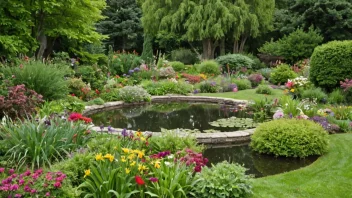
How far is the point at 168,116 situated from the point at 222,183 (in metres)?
5.60

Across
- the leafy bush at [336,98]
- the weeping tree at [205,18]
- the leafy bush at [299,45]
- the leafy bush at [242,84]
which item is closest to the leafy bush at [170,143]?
the leafy bush at [336,98]

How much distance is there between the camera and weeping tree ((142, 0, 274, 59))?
21.0 meters

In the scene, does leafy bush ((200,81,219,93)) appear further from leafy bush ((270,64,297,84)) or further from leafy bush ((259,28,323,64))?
leafy bush ((259,28,323,64))

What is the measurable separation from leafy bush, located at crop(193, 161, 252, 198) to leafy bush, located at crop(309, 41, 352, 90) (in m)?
7.79

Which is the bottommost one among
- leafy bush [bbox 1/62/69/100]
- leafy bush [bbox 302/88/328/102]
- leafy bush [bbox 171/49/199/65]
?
leafy bush [bbox 302/88/328/102]

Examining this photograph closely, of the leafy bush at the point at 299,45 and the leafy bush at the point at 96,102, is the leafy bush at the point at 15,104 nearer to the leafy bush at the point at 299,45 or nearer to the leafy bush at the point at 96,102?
the leafy bush at the point at 96,102

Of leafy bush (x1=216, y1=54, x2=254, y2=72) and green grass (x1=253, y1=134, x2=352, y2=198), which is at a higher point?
leafy bush (x1=216, y1=54, x2=254, y2=72)

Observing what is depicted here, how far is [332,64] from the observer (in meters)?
10.3

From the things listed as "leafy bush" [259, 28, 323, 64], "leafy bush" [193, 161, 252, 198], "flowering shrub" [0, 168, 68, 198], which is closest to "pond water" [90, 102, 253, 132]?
"leafy bush" [193, 161, 252, 198]

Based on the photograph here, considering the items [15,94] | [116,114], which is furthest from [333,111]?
[15,94]

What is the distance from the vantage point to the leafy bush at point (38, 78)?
308 inches

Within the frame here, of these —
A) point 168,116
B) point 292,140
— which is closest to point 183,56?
point 168,116

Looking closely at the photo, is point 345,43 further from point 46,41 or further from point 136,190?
point 46,41

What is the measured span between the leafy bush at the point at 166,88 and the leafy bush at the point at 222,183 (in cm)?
878
